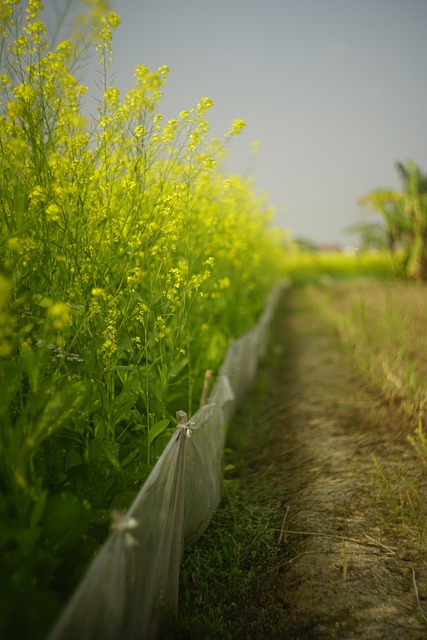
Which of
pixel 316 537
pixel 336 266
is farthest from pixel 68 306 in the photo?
pixel 336 266

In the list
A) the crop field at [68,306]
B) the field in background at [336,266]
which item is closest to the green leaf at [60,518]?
the crop field at [68,306]

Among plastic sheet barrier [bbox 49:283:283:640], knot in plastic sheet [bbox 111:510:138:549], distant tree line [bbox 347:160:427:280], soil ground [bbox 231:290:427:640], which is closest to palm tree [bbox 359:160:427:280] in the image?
distant tree line [bbox 347:160:427:280]

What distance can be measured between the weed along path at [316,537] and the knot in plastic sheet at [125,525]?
958 millimetres

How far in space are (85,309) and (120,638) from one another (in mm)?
1221

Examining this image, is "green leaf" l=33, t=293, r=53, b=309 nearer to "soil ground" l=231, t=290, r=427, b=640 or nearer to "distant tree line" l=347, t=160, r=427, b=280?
"soil ground" l=231, t=290, r=427, b=640

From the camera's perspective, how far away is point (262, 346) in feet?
25.8

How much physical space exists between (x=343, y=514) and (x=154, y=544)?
1632 millimetres

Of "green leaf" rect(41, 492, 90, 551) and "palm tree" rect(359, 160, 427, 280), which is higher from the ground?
"palm tree" rect(359, 160, 427, 280)

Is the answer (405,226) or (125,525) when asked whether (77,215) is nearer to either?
(125,525)

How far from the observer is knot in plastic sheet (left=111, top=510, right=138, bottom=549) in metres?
1.42

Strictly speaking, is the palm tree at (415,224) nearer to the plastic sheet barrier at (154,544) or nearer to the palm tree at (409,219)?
the palm tree at (409,219)

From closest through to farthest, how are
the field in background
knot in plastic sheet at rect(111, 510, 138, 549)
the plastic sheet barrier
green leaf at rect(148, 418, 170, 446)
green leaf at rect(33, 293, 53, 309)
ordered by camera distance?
the plastic sheet barrier → knot in plastic sheet at rect(111, 510, 138, 549) → green leaf at rect(33, 293, 53, 309) → green leaf at rect(148, 418, 170, 446) → the field in background

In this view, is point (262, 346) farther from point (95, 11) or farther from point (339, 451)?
point (95, 11)

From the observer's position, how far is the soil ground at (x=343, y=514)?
2.27 meters
